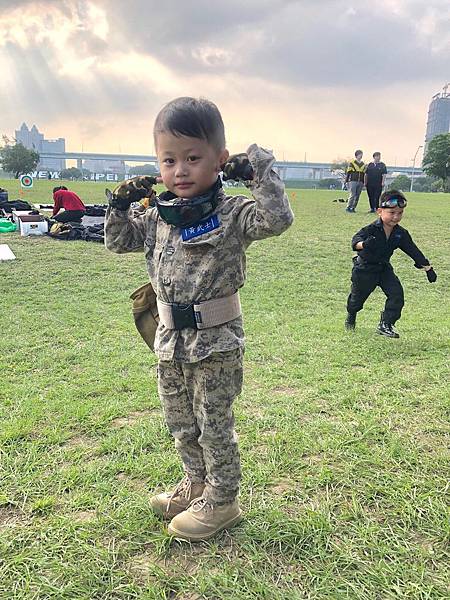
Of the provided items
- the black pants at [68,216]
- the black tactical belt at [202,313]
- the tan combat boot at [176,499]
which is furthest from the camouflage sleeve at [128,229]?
the black pants at [68,216]

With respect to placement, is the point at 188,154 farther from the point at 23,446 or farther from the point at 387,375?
the point at 387,375

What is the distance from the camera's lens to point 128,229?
7.13 ft

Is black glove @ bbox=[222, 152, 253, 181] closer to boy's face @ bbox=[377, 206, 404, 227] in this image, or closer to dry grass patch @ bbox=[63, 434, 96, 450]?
dry grass patch @ bbox=[63, 434, 96, 450]

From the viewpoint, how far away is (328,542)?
7.24ft

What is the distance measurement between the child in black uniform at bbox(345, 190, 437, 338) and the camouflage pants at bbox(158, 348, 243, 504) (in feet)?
10.6

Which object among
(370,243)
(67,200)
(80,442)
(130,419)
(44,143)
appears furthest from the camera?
(44,143)

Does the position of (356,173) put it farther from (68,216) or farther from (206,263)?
(206,263)

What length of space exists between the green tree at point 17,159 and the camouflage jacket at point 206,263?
74279mm

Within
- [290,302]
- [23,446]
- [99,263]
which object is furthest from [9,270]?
[23,446]

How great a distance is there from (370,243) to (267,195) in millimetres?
3404

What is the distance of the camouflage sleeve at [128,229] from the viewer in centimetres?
215

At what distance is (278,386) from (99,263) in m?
5.75

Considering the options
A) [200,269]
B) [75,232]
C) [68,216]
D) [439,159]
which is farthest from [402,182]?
[200,269]

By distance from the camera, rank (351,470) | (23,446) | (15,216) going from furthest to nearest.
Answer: (15,216)
(23,446)
(351,470)
